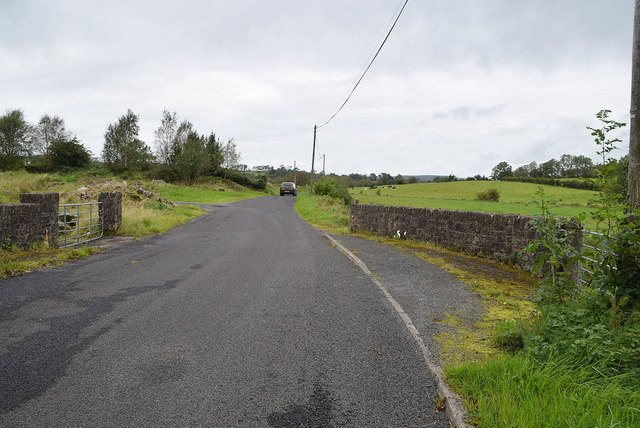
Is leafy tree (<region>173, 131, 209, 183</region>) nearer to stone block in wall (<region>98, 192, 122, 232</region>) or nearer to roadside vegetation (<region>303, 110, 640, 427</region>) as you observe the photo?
stone block in wall (<region>98, 192, 122, 232</region>)

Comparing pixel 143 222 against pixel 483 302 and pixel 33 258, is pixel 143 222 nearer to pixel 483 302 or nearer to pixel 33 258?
pixel 33 258

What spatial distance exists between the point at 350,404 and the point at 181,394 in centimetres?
137

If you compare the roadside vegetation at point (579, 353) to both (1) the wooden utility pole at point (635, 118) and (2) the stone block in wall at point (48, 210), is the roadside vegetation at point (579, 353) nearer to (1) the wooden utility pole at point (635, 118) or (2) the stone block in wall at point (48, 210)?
(1) the wooden utility pole at point (635, 118)

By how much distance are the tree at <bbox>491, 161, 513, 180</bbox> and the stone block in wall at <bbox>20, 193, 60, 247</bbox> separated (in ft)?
354

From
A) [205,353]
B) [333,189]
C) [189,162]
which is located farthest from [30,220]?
[189,162]

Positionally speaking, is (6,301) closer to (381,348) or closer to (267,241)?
(381,348)

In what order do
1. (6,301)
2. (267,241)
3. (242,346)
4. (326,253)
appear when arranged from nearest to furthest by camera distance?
(242,346) < (6,301) < (326,253) < (267,241)

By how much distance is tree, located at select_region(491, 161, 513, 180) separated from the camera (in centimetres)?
10531

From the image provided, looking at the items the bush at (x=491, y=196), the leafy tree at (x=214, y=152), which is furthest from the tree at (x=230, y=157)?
the bush at (x=491, y=196)

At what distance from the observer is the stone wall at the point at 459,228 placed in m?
8.70

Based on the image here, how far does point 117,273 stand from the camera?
7.52 metres

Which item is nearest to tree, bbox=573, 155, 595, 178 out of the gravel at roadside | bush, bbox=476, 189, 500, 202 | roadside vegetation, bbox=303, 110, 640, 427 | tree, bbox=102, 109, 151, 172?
roadside vegetation, bbox=303, 110, 640, 427

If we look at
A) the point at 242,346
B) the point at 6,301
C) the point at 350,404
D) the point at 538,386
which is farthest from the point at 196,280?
the point at 538,386

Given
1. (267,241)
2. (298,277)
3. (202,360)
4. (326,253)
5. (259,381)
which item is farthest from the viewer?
(267,241)
